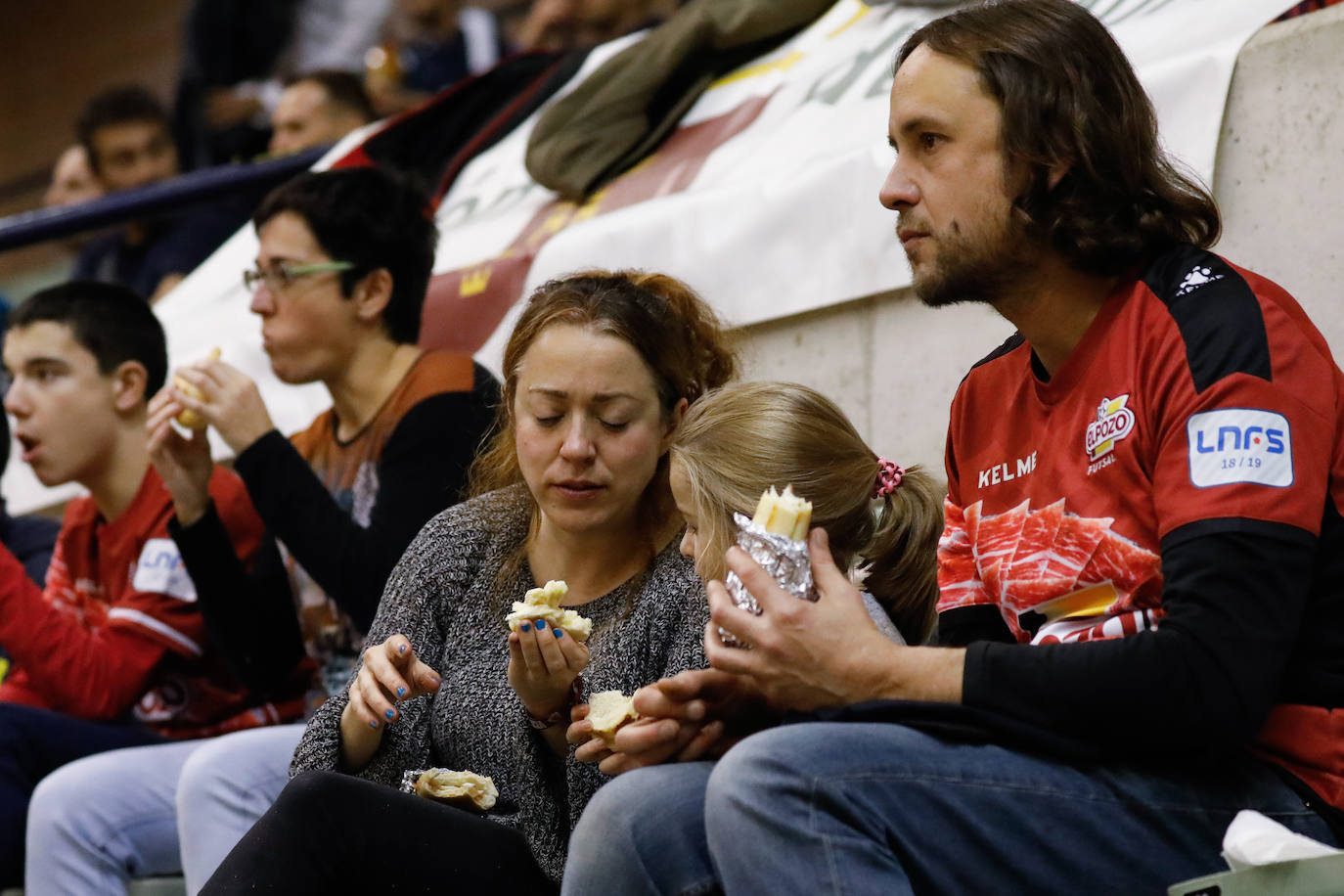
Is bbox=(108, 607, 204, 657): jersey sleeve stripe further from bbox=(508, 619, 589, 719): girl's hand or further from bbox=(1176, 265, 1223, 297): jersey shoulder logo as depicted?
bbox=(1176, 265, 1223, 297): jersey shoulder logo

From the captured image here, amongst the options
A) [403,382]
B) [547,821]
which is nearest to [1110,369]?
[547,821]

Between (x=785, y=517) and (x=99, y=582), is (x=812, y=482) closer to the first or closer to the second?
(x=785, y=517)

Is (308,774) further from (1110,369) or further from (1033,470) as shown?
(1110,369)

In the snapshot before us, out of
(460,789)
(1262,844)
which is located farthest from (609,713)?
(1262,844)

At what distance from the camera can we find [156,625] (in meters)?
2.72

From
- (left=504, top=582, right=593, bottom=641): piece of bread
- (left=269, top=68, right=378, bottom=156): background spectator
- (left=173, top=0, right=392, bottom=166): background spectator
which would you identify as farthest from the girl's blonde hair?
(left=173, top=0, right=392, bottom=166): background spectator

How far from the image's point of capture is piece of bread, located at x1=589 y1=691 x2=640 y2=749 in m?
1.69

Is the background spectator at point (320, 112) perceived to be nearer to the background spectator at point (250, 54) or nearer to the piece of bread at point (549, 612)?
the background spectator at point (250, 54)

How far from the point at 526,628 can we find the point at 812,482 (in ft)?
1.20

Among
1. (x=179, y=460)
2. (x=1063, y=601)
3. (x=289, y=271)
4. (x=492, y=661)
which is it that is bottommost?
(x=492, y=661)

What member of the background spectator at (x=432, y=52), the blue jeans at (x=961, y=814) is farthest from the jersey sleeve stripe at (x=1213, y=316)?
the background spectator at (x=432, y=52)

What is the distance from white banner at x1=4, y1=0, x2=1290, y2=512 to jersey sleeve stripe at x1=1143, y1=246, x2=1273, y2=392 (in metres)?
0.88

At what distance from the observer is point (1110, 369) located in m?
1.50

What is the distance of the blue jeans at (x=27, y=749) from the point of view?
8.54ft
